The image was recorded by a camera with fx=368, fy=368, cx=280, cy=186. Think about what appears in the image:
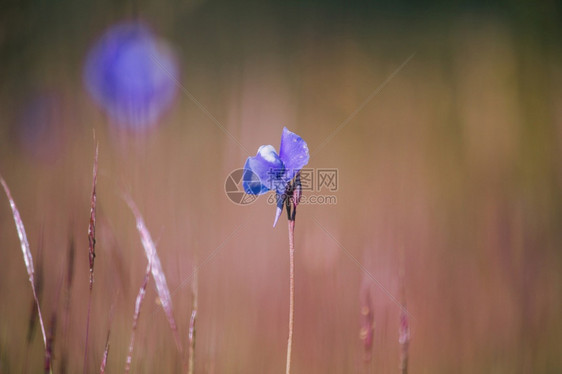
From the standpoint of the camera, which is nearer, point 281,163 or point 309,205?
point 281,163

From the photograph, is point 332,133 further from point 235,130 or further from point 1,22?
point 1,22

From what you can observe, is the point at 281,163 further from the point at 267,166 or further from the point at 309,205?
the point at 309,205

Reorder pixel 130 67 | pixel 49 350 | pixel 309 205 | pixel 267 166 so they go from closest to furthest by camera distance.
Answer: pixel 49 350 → pixel 267 166 → pixel 309 205 → pixel 130 67

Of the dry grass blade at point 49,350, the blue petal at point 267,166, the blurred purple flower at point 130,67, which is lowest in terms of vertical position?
the dry grass blade at point 49,350

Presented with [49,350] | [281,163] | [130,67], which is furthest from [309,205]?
[130,67]

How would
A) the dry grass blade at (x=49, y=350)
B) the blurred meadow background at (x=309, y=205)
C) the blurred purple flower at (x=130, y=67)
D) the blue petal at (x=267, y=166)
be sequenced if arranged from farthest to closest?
the blurred purple flower at (x=130, y=67), the blurred meadow background at (x=309, y=205), the blue petal at (x=267, y=166), the dry grass blade at (x=49, y=350)

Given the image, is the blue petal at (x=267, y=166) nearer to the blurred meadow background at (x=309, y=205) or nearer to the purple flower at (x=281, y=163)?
the purple flower at (x=281, y=163)

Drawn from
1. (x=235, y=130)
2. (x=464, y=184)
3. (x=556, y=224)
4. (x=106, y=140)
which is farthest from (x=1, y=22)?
(x=556, y=224)

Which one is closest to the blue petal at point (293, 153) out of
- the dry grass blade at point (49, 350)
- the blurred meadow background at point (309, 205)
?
the blurred meadow background at point (309, 205)
